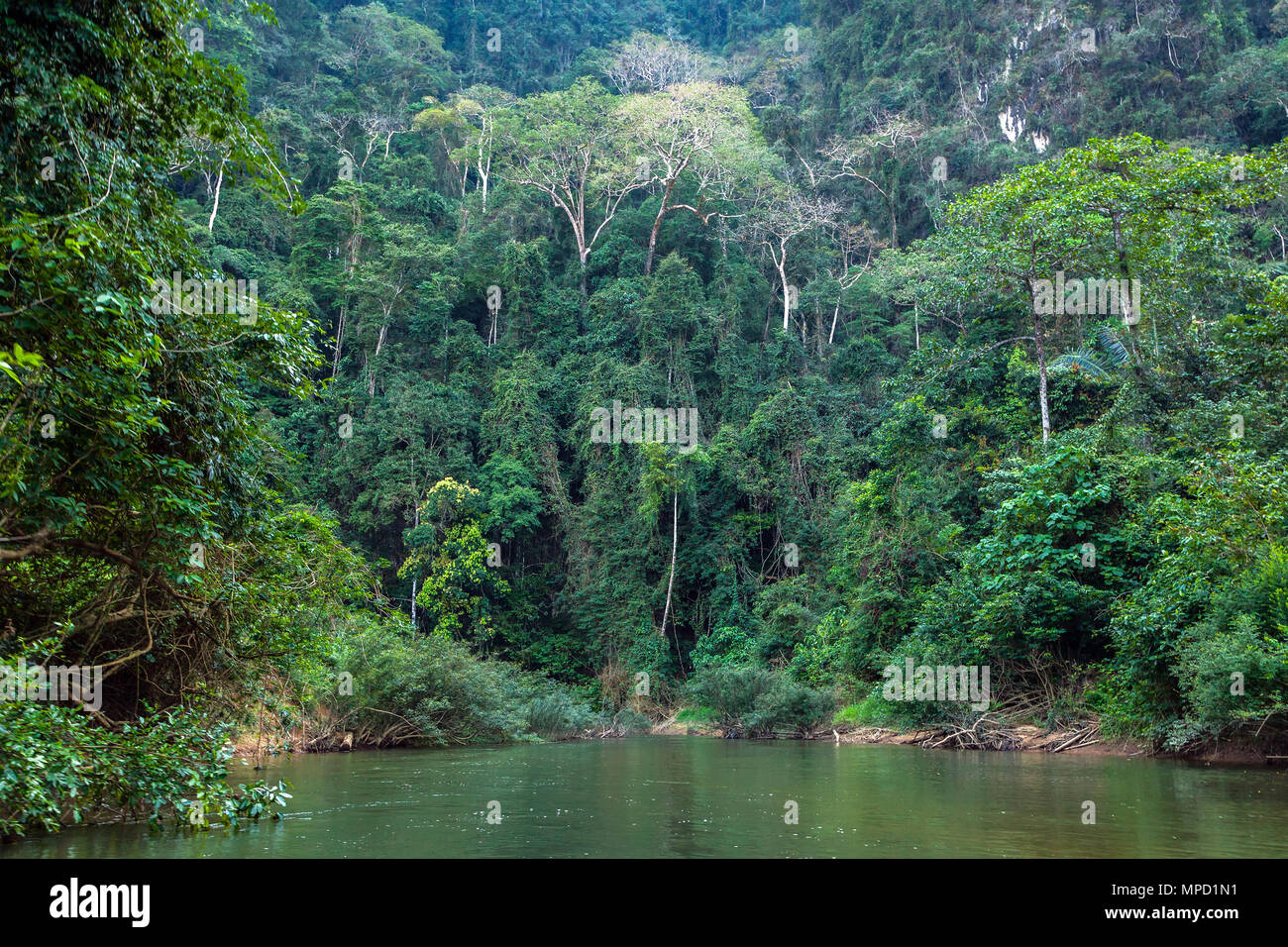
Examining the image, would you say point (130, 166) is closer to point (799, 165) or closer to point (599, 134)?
point (599, 134)

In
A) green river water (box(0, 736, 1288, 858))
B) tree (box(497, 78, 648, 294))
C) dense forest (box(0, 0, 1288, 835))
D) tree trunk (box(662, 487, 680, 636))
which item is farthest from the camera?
tree (box(497, 78, 648, 294))

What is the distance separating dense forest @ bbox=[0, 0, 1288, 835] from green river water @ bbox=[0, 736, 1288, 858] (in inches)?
34.7

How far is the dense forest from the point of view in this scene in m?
7.20

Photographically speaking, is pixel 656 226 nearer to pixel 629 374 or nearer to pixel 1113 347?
pixel 629 374

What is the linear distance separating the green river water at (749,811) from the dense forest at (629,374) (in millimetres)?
881

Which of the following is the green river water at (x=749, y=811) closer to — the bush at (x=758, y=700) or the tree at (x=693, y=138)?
the bush at (x=758, y=700)

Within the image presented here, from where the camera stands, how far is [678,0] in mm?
54625

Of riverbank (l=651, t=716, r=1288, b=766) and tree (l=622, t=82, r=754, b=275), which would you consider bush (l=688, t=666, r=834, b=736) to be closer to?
riverbank (l=651, t=716, r=1288, b=766)

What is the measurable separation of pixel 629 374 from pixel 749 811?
25210 millimetres

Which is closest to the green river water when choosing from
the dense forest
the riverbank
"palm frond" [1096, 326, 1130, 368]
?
the riverbank

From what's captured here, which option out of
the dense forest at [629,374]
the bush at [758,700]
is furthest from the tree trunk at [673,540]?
the bush at [758,700]

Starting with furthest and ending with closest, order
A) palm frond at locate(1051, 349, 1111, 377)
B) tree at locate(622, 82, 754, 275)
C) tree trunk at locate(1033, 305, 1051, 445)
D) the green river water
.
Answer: tree at locate(622, 82, 754, 275), palm frond at locate(1051, 349, 1111, 377), tree trunk at locate(1033, 305, 1051, 445), the green river water

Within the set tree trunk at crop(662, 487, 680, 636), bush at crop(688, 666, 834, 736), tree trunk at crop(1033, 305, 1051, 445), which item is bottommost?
bush at crop(688, 666, 834, 736)

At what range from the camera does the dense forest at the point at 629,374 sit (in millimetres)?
7199
